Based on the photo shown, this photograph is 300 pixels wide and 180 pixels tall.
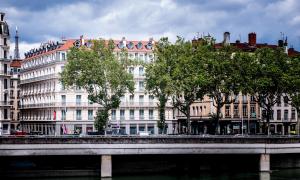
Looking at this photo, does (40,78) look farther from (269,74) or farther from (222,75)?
(269,74)

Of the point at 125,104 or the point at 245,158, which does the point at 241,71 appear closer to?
the point at 245,158

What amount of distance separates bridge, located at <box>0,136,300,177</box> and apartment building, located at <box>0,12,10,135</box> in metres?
44.5

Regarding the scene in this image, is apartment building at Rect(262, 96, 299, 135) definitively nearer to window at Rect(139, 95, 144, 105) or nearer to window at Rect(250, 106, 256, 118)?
window at Rect(250, 106, 256, 118)

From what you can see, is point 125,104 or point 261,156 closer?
point 261,156

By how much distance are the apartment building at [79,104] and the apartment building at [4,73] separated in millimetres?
13570

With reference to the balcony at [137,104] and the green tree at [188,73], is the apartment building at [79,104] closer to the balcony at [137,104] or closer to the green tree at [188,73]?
the balcony at [137,104]

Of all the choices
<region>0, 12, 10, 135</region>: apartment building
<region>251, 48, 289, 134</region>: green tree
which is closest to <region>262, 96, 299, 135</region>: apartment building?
<region>251, 48, 289, 134</region>: green tree

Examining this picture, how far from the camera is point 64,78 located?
9925 centimetres

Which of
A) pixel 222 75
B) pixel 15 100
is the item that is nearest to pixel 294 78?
pixel 222 75

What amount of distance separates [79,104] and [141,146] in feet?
184

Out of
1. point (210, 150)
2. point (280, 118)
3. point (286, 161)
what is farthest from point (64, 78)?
point (280, 118)

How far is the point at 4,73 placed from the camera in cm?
11381

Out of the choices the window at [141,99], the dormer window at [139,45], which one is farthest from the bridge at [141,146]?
the dormer window at [139,45]

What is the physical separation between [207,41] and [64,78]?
85.4 feet
